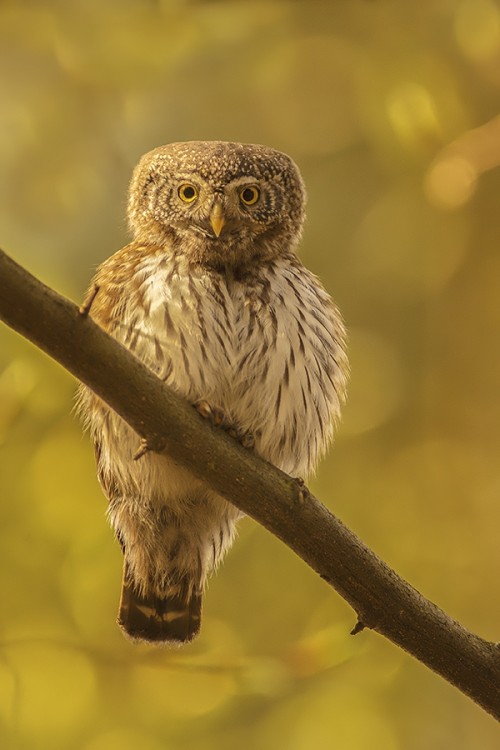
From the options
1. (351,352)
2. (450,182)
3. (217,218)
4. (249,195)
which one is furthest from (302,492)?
(450,182)

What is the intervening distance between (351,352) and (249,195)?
0.99m

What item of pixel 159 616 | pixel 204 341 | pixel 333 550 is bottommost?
pixel 333 550

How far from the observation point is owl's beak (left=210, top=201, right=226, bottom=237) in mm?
2646

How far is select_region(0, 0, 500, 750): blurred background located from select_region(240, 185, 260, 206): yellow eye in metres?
0.76

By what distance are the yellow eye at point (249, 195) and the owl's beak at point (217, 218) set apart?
0.12 meters

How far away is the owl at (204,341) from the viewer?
2.57 m

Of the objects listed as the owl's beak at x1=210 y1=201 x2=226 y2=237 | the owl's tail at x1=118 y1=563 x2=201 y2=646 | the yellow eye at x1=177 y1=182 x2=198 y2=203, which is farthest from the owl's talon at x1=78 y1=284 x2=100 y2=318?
the owl's tail at x1=118 y1=563 x2=201 y2=646

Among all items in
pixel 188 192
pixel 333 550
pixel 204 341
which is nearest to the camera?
pixel 333 550

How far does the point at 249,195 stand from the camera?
2838 millimetres

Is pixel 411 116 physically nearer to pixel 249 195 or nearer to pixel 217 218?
pixel 249 195

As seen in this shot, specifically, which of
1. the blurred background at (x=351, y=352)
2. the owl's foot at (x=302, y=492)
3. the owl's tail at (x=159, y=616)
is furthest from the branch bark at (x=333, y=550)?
the blurred background at (x=351, y=352)

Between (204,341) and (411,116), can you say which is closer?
(204,341)

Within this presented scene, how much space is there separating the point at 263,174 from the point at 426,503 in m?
1.43

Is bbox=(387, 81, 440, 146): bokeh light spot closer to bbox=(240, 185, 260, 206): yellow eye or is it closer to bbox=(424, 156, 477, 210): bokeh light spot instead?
bbox=(424, 156, 477, 210): bokeh light spot
